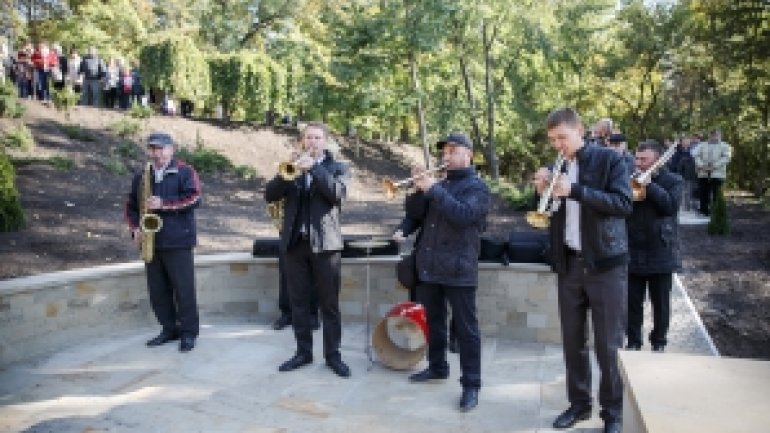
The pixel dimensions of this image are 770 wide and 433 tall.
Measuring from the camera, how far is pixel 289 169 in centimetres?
447

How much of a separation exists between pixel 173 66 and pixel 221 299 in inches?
414

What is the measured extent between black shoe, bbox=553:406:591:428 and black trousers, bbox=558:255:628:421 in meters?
0.04

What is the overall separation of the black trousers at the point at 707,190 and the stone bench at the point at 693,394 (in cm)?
946

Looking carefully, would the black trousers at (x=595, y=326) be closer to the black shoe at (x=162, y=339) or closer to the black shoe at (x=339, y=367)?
the black shoe at (x=339, y=367)

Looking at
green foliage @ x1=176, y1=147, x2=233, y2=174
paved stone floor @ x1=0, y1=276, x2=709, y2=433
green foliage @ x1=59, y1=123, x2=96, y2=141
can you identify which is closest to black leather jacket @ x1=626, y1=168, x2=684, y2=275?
paved stone floor @ x1=0, y1=276, x2=709, y2=433

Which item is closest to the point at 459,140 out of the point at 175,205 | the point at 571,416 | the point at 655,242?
the point at 655,242

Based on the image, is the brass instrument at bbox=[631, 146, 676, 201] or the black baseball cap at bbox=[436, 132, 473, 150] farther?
the brass instrument at bbox=[631, 146, 676, 201]

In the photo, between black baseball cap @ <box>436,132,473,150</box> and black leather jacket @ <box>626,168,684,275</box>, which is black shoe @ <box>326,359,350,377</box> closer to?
black baseball cap @ <box>436,132,473,150</box>

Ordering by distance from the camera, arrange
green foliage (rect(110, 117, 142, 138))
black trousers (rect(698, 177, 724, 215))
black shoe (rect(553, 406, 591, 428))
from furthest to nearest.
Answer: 1. green foliage (rect(110, 117, 142, 138))
2. black trousers (rect(698, 177, 724, 215))
3. black shoe (rect(553, 406, 591, 428))

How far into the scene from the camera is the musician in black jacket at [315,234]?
4.66 meters

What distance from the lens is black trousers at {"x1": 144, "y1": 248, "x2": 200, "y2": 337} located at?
5.39 meters

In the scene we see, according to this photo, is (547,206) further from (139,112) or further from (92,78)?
(92,78)

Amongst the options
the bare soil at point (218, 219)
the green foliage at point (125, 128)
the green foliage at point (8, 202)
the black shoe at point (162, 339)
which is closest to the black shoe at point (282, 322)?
the black shoe at point (162, 339)

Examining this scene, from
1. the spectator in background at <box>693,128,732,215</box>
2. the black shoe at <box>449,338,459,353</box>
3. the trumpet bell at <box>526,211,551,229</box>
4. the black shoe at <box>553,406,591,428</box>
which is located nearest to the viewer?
the trumpet bell at <box>526,211,551,229</box>
